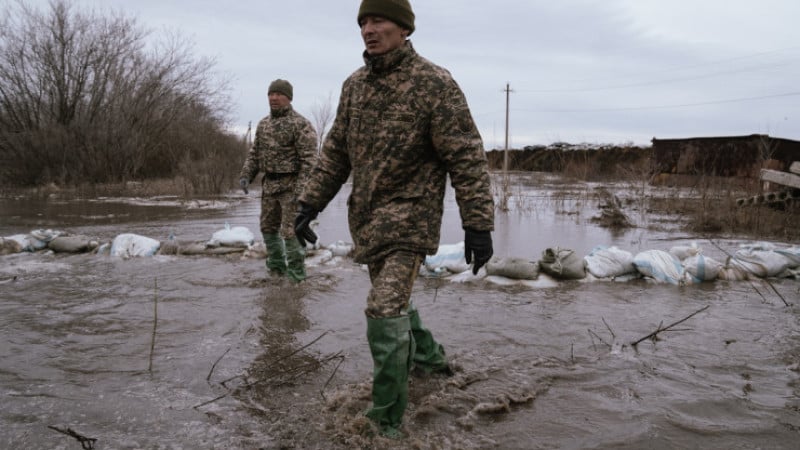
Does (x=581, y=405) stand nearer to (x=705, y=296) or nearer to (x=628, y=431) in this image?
(x=628, y=431)

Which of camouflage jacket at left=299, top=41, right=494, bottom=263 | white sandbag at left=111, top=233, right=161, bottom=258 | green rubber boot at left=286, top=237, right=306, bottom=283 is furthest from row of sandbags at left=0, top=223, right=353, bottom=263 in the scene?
camouflage jacket at left=299, top=41, right=494, bottom=263

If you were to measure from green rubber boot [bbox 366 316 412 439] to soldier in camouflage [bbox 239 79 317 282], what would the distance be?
264cm

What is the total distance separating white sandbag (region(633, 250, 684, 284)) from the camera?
4.99 meters

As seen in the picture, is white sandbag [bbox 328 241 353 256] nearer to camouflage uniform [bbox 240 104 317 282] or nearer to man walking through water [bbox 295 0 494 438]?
camouflage uniform [bbox 240 104 317 282]

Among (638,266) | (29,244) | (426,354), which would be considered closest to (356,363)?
(426,354)

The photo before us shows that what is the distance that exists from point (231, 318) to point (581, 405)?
2.45m

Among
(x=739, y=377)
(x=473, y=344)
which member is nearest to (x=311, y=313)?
(x=473, y=344)

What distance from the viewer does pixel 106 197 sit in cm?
1554

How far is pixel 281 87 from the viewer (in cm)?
481

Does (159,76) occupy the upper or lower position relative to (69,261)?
upper

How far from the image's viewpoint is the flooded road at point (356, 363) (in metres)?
2.30

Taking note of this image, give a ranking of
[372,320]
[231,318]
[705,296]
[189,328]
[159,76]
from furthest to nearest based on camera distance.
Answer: [159,76] < [705,296] < [231,318] < [189,328] < [372,320]

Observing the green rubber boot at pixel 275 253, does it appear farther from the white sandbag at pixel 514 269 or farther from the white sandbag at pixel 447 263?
the white sandbag at pixel 514 269

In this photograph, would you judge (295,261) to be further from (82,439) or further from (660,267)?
(660,267)
